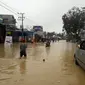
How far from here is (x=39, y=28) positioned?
11375 centimetres

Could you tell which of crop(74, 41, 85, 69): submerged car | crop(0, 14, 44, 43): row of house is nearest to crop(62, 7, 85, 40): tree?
crop(0, 14, 44, 43): row of house

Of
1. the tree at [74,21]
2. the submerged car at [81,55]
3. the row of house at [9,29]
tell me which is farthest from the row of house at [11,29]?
the submerged car at [81,55]

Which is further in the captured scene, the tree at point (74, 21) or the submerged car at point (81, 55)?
the tree at point (74, 21)

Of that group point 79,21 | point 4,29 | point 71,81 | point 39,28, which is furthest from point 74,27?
point 71,81

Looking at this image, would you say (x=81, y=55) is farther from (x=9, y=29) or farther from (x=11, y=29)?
A: (x=11, y=29)

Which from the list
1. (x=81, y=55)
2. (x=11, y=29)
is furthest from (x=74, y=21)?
(x=81, y=55)

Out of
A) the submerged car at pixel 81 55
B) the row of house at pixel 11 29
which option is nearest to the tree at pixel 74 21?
the row of house at pixel 11 29

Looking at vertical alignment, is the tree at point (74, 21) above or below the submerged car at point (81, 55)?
above

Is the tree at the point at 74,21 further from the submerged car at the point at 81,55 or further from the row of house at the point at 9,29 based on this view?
the submerged car at the point at 81,55

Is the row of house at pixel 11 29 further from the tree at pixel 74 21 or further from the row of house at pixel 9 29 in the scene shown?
the tree at pixel 74 21

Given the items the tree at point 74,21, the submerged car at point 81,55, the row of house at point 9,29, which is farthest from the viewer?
the tree at point 74,21

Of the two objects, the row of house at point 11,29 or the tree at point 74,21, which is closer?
the row of house at point 11,29

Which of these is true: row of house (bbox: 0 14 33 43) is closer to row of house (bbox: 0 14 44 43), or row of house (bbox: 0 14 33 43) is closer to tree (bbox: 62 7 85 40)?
row of house (bbox: 0 14 44 43)

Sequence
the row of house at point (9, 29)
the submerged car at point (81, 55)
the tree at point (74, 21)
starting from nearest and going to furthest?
the submerged car at point (81, 55) → the row of house at point (9, 29) → the tree at point (74, 21)
